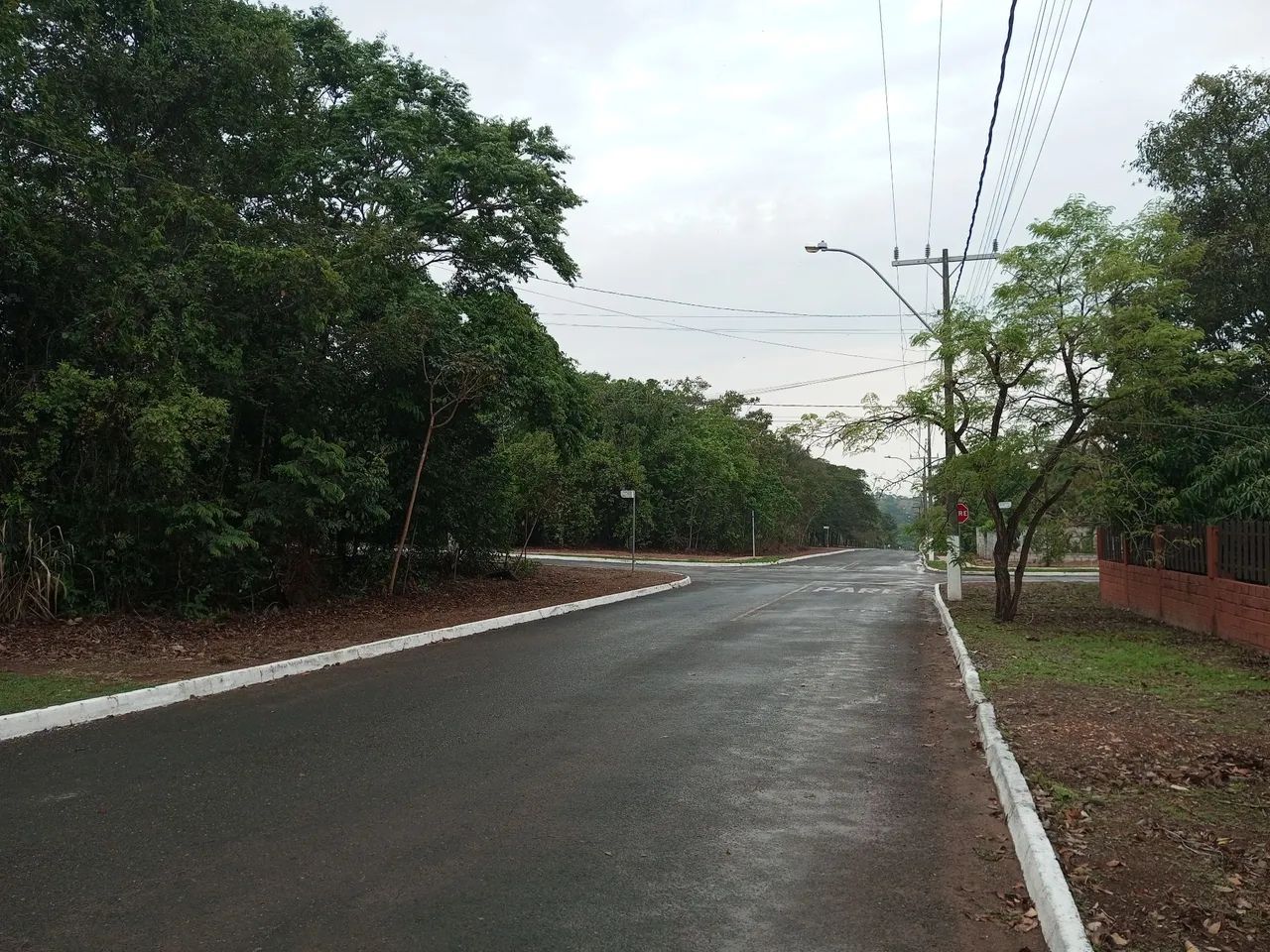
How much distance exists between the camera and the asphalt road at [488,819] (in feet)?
13.1

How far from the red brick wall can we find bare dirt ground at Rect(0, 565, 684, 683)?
35.8 feet

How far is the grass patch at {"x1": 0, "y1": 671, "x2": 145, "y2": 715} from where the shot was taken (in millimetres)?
8133

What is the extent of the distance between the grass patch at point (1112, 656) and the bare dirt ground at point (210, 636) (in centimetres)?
783

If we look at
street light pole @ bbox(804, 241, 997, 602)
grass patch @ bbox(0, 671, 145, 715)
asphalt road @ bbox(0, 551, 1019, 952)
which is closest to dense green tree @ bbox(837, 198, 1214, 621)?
street light pole @ bbox(804, 241, 997, 602)

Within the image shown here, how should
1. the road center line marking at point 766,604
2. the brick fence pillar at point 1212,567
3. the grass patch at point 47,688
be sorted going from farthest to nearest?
the road center line marking at point 766,604 → the brick fence pillar at point 1212,567 → the grass patch at point 47,688

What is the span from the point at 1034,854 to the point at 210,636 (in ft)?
36.1

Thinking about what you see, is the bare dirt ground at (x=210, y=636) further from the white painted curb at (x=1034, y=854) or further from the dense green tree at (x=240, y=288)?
the white painted curb at (x=1034, y=854)

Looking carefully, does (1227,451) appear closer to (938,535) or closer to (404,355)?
(938,535)

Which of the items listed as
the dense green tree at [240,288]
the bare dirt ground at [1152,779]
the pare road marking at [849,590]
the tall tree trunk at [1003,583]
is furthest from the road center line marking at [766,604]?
the bare dirt ground at [1152,779]

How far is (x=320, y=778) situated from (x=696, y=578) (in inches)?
1026

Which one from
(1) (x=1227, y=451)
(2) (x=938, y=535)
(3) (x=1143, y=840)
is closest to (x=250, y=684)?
(3) (x=1143, y=840)

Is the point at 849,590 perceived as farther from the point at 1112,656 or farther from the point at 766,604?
the point at 1112,656

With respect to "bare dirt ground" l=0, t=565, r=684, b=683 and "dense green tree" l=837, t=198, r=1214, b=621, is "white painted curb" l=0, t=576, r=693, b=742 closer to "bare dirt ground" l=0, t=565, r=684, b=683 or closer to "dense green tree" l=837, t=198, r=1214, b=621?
"bare dirt ground" l=0, t=565, r=684, b=683

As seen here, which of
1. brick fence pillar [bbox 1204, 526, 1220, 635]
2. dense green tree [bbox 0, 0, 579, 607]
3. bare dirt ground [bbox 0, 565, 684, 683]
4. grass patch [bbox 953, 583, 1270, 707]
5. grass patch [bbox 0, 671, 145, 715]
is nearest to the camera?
grass patch [bbox 0, 671, 145, 715]
